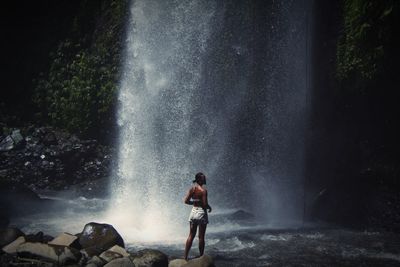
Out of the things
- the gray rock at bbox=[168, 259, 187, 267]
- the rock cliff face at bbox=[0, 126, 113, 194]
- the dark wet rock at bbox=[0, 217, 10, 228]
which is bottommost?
the gray rock at bbox=[168, 259, 187, 267]

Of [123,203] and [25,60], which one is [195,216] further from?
[25,60]

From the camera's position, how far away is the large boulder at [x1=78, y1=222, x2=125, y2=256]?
8773 mm

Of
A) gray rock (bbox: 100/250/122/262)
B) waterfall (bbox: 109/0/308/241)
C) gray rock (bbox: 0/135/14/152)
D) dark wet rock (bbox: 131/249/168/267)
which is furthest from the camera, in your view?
gray rock (bbox: 0/135/14/152)

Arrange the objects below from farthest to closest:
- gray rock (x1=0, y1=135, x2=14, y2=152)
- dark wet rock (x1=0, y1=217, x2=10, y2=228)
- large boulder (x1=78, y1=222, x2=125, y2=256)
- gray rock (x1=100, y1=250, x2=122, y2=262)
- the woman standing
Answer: gray rock (x1=0, y1=135, x2=14, y2=152) < dark wet rock (x1=0, y1=217, x2=10, y2=228) < large boulder (x1=78, y1=222, x2=125, y2=256) < gray rock (x1=100, y1=250, x2=122, y2=262) < the woman standing

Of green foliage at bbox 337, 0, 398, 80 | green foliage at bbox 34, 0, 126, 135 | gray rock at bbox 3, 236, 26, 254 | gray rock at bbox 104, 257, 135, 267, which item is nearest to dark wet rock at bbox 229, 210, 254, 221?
green foliage at bbox 337, 0, 398, 80

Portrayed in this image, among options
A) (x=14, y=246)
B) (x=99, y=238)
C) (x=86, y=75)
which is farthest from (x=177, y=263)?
(x=86, y=75)

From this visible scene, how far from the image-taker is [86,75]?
20.3m

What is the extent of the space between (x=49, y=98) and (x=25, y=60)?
2848mm

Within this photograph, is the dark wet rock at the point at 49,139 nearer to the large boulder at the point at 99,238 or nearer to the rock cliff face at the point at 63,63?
the rock cliff face at the point at 63,63

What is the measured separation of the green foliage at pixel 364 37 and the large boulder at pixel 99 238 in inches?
424

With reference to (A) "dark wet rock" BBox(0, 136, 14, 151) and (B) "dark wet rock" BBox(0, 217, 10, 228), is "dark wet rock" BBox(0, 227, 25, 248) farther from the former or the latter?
(A) "dark wet rock" BBox(0, 136, 14, 151)

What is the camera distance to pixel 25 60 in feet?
70.2

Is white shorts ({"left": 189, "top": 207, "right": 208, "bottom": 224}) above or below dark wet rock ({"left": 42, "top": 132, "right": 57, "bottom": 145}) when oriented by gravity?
below

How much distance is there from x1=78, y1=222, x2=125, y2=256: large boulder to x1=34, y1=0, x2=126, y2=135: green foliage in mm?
11228
